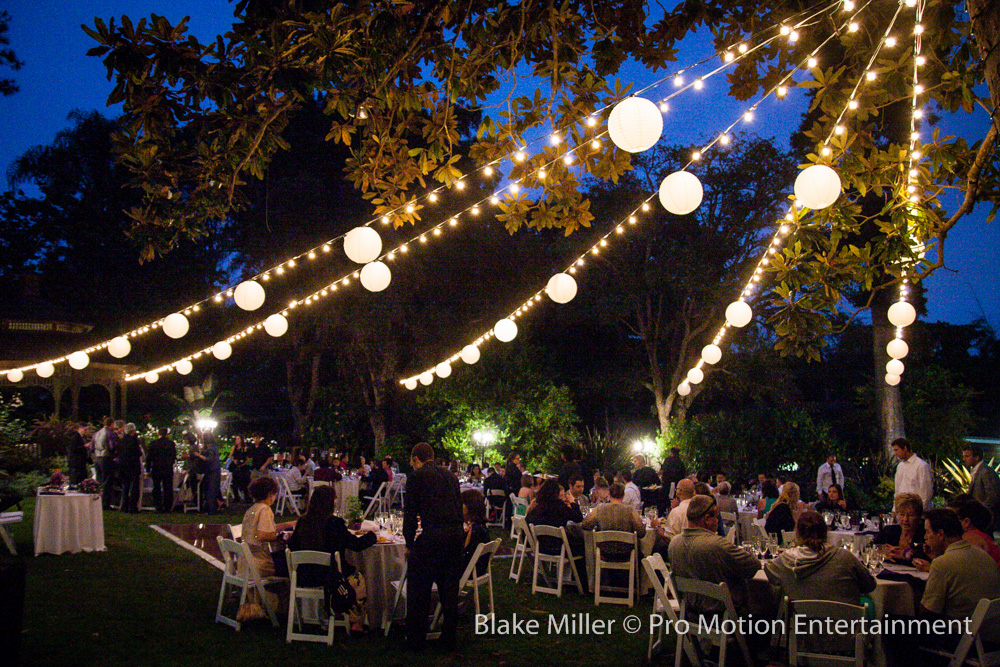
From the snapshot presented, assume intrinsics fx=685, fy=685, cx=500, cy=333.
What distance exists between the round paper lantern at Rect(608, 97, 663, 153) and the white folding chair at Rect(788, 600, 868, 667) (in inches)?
95.0

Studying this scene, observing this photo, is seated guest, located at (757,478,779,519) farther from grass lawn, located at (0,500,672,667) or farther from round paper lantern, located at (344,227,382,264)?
round paper lantern, located at (344,227,382,264)

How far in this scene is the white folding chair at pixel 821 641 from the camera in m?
3.43


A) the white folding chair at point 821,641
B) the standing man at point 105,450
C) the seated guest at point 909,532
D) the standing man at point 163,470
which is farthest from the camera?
the standing man at point 105,450

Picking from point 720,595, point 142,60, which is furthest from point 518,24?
point 720,595

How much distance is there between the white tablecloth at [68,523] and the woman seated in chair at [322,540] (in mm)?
4437

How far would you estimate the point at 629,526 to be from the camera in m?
6.02

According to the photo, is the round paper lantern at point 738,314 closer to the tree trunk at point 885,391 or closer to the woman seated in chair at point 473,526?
the woman seated in chair at point 473,526

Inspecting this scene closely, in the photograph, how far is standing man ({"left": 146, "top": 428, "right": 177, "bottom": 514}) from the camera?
36.6 ft

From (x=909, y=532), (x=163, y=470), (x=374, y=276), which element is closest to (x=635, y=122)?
(x=374, y=276)

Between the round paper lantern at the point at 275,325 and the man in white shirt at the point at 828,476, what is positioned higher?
the round paper lantern at the point at 275,325

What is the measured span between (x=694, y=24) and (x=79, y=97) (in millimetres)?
201556

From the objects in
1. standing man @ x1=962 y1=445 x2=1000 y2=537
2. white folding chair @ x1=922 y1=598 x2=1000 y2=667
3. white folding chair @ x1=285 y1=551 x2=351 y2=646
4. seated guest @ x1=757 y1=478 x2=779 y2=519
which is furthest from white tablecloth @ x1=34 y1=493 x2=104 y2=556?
standing man @ x1=962 y1=445 x2=1000 y2=537

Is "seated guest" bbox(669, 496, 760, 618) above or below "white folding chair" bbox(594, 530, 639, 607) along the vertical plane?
above

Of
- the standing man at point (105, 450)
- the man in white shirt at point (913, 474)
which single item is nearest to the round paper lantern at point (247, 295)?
the man in white shirt at point (913, 474)
